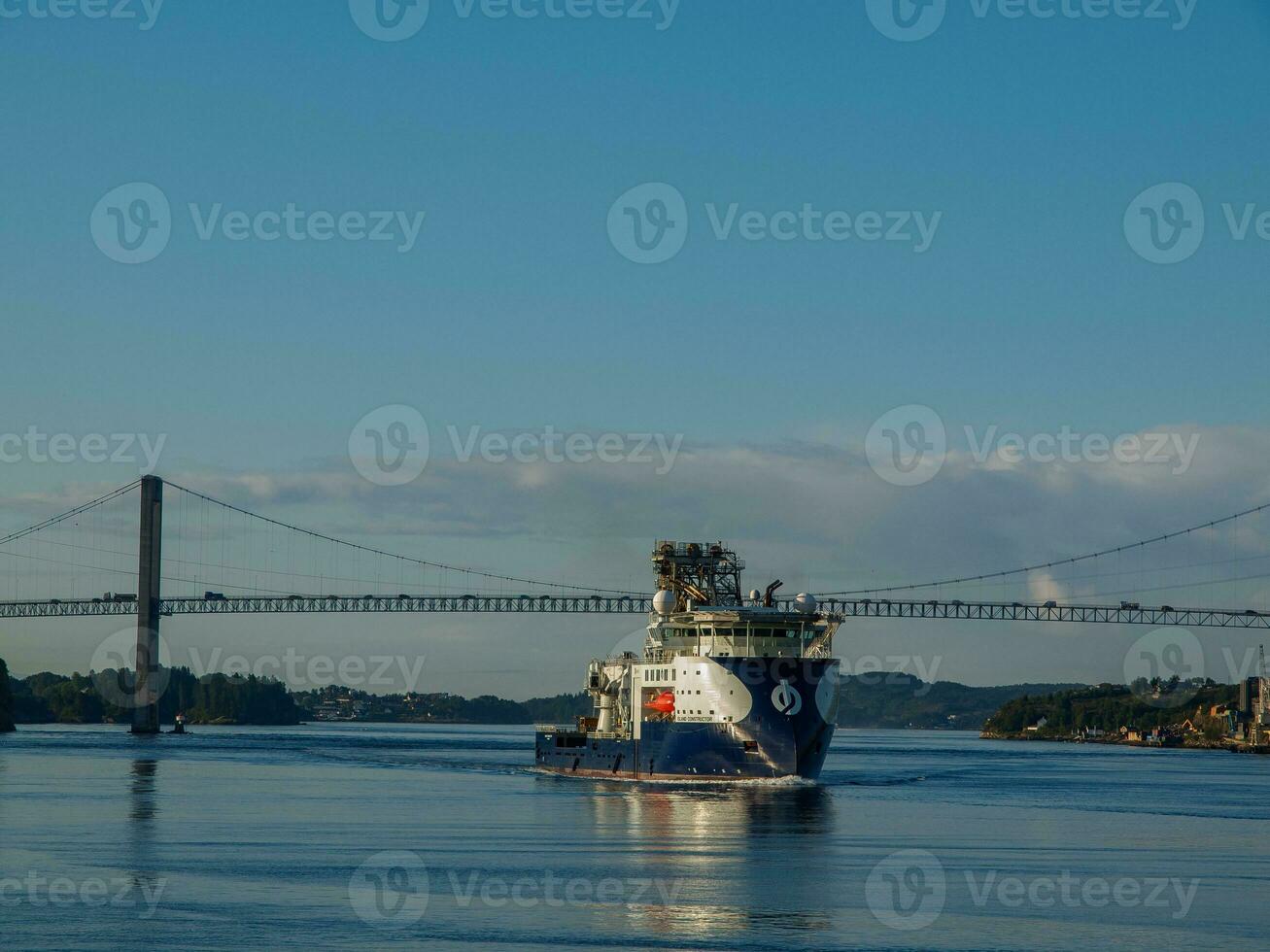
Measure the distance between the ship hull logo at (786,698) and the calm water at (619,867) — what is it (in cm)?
287

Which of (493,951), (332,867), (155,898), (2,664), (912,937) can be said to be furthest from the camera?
(2,664)

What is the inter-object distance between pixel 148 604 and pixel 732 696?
7756 cm

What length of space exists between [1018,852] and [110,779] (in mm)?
44577

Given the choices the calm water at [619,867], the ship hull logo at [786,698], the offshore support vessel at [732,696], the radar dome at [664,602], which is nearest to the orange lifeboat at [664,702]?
the offshore support vessel at [732,696]

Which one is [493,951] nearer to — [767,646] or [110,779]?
[767,646]

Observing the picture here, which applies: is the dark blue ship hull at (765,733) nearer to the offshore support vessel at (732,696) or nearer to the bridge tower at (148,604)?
the offshore support vessel at (732,696)

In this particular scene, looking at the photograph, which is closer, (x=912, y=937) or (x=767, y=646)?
(x=912, y=937)

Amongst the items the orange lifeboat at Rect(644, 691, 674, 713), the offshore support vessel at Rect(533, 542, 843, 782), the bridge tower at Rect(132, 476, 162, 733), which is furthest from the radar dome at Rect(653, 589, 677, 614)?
the bridge tower at Rect(132, 476, 162, 733)

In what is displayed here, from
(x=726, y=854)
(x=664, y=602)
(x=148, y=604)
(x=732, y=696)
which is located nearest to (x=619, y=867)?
(x=726, y=854)

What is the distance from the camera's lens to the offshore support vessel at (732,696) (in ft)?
193

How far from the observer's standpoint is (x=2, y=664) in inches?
6152

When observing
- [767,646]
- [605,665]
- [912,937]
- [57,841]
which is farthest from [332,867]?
[605,665]

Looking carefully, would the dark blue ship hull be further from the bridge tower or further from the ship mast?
the bridge tower

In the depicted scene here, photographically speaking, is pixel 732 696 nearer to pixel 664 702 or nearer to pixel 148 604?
pixel 664 702
